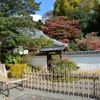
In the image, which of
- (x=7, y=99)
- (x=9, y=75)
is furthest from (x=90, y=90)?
(x=9, y=75)

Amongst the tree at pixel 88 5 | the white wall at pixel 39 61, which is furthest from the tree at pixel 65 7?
the white wall at pixel 39 61

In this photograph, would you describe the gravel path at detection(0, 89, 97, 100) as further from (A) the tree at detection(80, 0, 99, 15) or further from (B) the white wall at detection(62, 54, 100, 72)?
(A) the tree at detection(80, 0, 99, 15)

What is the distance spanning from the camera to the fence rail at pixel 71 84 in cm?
837

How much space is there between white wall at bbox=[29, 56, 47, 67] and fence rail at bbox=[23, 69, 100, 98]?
779cm

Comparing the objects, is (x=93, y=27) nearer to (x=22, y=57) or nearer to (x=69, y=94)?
(x=22, y=57)

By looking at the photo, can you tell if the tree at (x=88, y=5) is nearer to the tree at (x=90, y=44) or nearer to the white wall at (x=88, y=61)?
the tree at (x=90, y=44)

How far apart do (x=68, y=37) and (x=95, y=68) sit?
13.6 meters

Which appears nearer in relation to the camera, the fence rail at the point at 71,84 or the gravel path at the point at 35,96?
the gravel path at the point at 35,96

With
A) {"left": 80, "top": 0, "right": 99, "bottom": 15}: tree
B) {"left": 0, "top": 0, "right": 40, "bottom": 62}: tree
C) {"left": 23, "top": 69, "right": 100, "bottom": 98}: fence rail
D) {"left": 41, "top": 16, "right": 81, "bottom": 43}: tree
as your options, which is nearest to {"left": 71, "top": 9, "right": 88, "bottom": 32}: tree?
{"left": 41, "top": 16, "right": 81, "bottom": 43}: tree

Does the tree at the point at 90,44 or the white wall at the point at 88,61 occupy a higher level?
the tree at the point at 90,44

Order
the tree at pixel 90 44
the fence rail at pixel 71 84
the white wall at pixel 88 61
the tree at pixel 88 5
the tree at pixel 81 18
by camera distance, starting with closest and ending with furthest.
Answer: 1. the fence rail at pixel 71 84
2. the white wall at pixel 88 61
3. the tree at pixel 90 44
4. the tree at pixel 81 18
5. the tree at pixel 88 5

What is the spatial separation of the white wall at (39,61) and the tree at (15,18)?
479cm

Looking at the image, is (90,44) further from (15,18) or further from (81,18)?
(15,18)

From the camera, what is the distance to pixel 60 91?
30.0 feet
